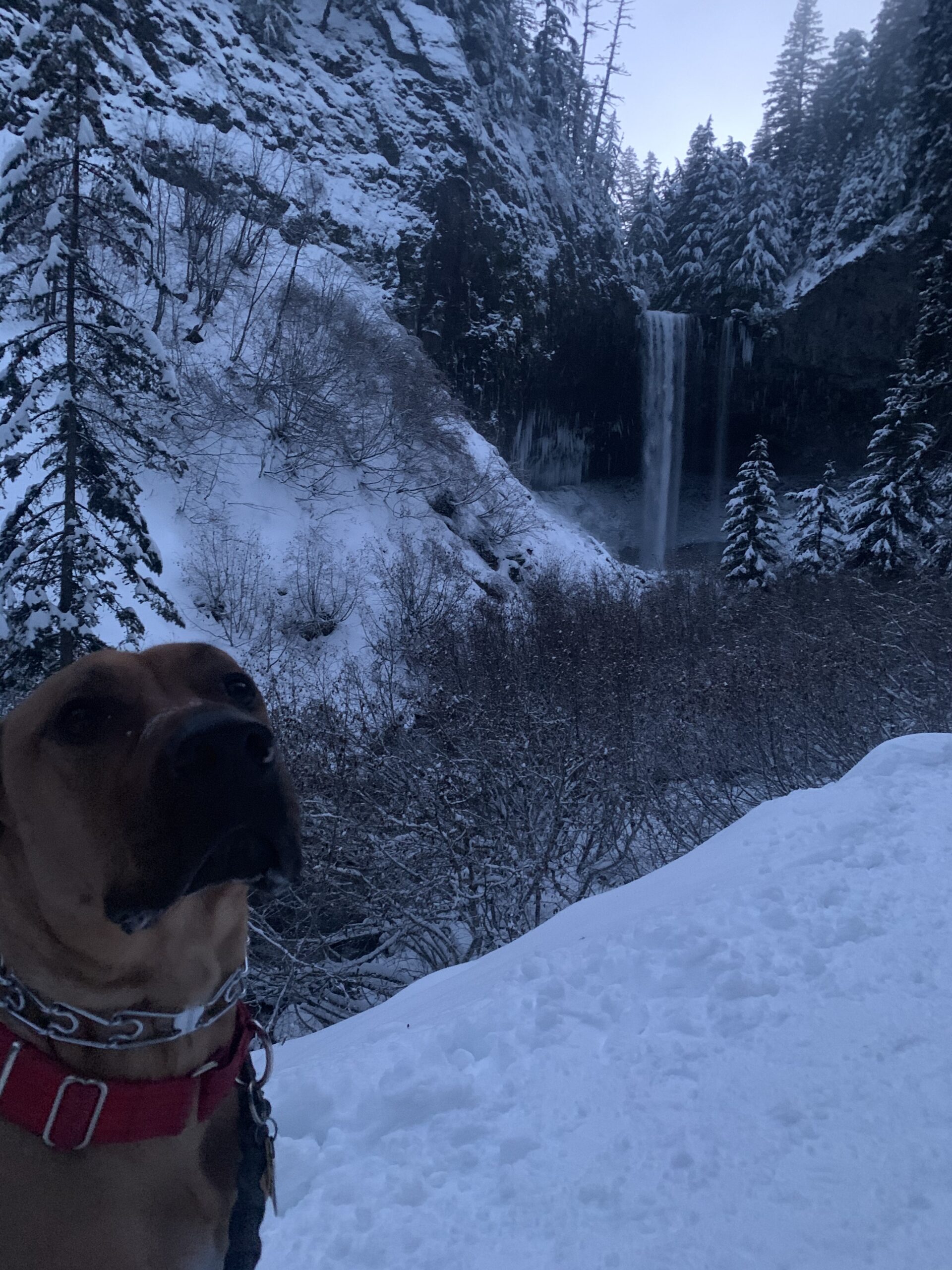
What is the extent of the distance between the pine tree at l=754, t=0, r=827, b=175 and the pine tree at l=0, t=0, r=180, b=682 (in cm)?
3666

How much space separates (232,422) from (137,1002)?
58.5 feet

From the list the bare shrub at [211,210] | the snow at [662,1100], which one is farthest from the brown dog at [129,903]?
the bare shrub at [211,210]

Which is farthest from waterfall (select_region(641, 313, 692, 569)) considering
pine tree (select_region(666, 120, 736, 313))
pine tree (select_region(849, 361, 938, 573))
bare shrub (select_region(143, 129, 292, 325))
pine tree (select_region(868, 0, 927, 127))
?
bare shrub (select_region(143, 129, 292, 325))

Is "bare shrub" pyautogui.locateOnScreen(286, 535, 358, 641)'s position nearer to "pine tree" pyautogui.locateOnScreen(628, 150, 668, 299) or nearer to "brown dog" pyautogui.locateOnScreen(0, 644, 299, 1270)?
"brown dog" pyautogui.locateOnScreen(0, 644, 299, 1270)

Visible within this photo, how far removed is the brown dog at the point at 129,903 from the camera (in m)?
1.23

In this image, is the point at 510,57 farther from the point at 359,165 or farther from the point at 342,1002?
the point at 342,1002

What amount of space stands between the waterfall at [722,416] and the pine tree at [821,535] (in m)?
13.9

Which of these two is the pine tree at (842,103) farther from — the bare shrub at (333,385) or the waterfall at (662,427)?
the bare shrub at (333,385)

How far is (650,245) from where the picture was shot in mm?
37812

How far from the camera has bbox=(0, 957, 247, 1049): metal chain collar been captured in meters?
1.30

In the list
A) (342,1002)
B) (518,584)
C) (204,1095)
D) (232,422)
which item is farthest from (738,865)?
(232,422)

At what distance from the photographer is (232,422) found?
17438 mm

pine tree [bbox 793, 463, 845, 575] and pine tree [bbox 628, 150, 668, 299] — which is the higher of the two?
pine tree [bbox 628, 150, 668, 299]

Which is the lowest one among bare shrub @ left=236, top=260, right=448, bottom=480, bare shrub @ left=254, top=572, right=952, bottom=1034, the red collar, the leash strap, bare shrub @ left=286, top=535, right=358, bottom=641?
bare shrub @ left=254, top=572, right=952, bottom=1034
